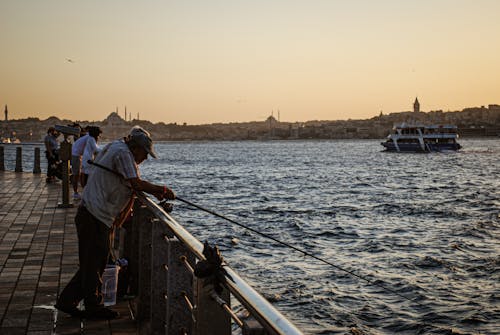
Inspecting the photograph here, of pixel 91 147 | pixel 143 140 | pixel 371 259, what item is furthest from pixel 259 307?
pixel 371 259

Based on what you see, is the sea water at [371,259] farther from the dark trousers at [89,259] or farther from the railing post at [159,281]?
the railing post at [159,281]

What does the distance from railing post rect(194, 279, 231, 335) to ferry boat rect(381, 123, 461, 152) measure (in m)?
95.2

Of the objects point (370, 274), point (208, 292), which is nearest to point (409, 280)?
point (370, 274)

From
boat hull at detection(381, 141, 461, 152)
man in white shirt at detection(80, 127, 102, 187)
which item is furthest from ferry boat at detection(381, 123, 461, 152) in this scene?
man in white shirt at detection(80, 127, 102, 187)

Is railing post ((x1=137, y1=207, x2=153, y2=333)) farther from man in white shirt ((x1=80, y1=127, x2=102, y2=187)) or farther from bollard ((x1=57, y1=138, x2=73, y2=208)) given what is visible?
bollard ((x1=57, y1=138, x2=73, y2=208))

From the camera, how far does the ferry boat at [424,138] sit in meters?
96.6

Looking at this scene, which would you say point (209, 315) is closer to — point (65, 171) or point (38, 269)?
point (38, 269)

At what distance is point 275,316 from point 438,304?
908 cm

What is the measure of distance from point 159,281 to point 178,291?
1.98 feet

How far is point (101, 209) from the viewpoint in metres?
4.73

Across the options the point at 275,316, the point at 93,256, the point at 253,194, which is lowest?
the point at 253,194

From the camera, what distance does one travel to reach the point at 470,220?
2186 centimetres

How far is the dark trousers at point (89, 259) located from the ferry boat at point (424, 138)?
93.4m

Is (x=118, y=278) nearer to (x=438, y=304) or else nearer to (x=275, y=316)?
(x=275, y=316)
